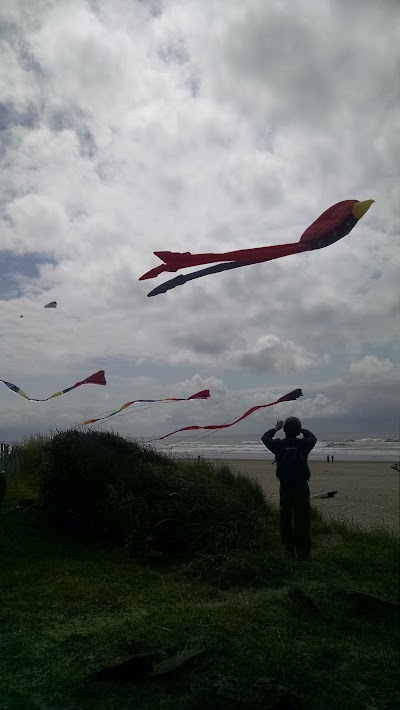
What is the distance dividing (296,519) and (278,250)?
4.03 meters

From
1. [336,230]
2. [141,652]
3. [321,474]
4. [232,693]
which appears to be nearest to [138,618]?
[141,652]

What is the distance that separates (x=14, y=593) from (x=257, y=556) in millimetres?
2761

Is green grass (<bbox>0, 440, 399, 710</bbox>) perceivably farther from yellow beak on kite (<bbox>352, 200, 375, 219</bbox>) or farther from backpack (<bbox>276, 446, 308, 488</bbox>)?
yellow beak on kite (<bbox>352, 200, 375, 219</bbox>)

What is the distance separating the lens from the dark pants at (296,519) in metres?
6.53

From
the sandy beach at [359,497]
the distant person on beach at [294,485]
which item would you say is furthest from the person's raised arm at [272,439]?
the sandy beach at [359,497]

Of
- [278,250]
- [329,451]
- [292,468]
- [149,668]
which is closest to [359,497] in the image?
[292,468]

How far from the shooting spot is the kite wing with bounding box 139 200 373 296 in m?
3.61

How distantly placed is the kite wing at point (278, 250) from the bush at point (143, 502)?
163 inches

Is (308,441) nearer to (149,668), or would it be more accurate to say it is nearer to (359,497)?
(149,668)

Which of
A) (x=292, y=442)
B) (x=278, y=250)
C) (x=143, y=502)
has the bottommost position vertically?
(x=143, y=502)

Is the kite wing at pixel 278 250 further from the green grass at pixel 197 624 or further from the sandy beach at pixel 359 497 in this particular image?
the sandy beach at pixel 359 497

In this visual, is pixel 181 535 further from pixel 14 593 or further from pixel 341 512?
pixel 341 512

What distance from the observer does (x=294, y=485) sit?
21.4ft

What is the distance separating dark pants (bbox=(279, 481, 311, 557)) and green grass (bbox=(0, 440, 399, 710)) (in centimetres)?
27
